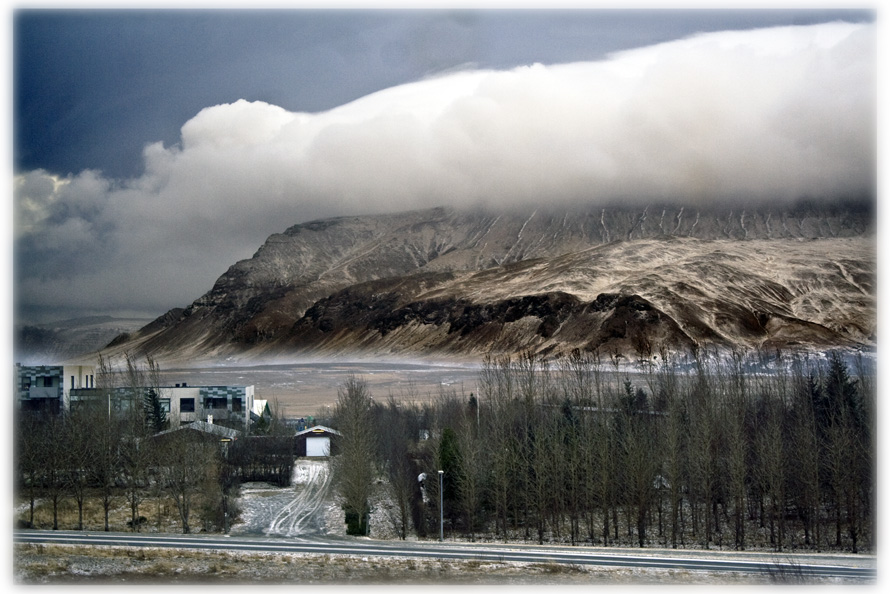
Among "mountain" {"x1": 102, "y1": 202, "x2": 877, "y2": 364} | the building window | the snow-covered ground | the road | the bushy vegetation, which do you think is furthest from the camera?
"mountain" {"x1": 102, "y1": 202, "x2": 877, "y2": 364}

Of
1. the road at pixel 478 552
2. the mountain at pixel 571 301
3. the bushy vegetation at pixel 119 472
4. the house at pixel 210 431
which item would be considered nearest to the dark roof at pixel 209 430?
the house at pixel 210 431

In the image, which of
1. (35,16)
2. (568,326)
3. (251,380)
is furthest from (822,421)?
(568,326)

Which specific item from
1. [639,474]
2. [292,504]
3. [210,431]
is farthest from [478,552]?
[210,431]

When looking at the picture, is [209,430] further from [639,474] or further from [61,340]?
[639,474]

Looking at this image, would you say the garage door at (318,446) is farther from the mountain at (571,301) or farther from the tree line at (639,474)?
the mountain at (571,301)

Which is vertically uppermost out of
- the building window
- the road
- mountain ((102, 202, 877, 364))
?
mountain ((102, 202, 877, 364))

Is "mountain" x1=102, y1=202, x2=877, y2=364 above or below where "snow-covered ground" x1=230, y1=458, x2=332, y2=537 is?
above

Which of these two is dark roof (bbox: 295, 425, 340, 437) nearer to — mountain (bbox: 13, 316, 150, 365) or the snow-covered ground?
the snow-covered ground

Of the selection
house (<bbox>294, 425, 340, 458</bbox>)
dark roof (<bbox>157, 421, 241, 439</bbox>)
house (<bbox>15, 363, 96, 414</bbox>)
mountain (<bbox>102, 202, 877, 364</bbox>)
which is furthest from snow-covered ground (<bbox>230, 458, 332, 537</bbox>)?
mountain (<bbox>102, 202, 877, 364</bbox>)
